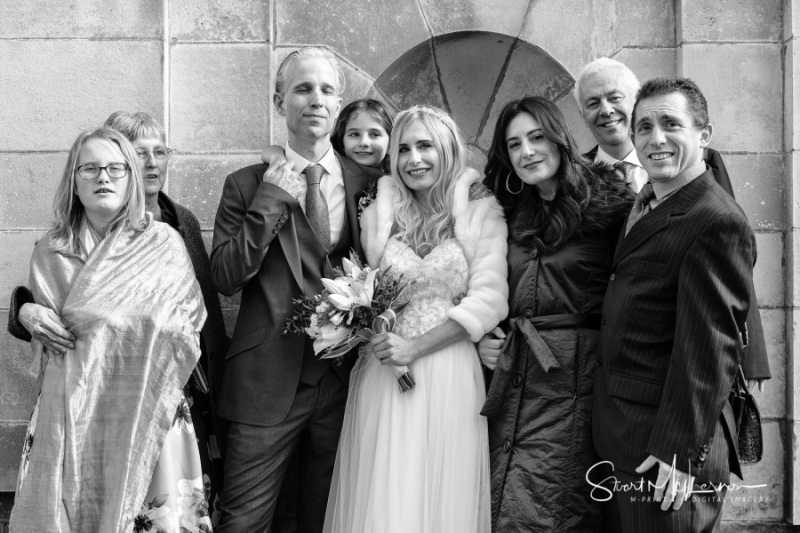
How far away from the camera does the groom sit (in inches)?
133

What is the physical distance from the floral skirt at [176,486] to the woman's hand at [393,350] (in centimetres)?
82

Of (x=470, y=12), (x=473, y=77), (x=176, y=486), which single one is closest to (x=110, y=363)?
(x=176, y=486)

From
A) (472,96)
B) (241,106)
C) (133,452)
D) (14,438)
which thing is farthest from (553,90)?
(14,438)

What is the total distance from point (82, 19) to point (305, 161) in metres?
1.60

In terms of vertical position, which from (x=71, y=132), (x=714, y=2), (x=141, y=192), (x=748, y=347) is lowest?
(x=748, y=347)

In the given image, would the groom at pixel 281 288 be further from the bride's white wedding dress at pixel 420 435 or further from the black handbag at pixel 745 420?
the black handbag at pixel 745 420

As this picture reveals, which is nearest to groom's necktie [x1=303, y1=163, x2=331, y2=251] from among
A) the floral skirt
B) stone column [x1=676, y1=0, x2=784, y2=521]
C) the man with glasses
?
the floral skirt

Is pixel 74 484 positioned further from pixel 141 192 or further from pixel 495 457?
pixel 495 457

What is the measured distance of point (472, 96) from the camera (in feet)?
16.9

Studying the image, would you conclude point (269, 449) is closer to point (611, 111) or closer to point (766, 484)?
point (611, 111)

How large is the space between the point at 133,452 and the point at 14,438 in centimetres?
149

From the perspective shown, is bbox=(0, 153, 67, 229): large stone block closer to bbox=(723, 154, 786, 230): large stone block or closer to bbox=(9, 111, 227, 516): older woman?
bbox=(9, 111, 227, 516): older woman

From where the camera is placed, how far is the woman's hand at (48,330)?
3135 millimetres

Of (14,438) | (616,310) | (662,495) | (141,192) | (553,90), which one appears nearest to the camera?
(662,495)
